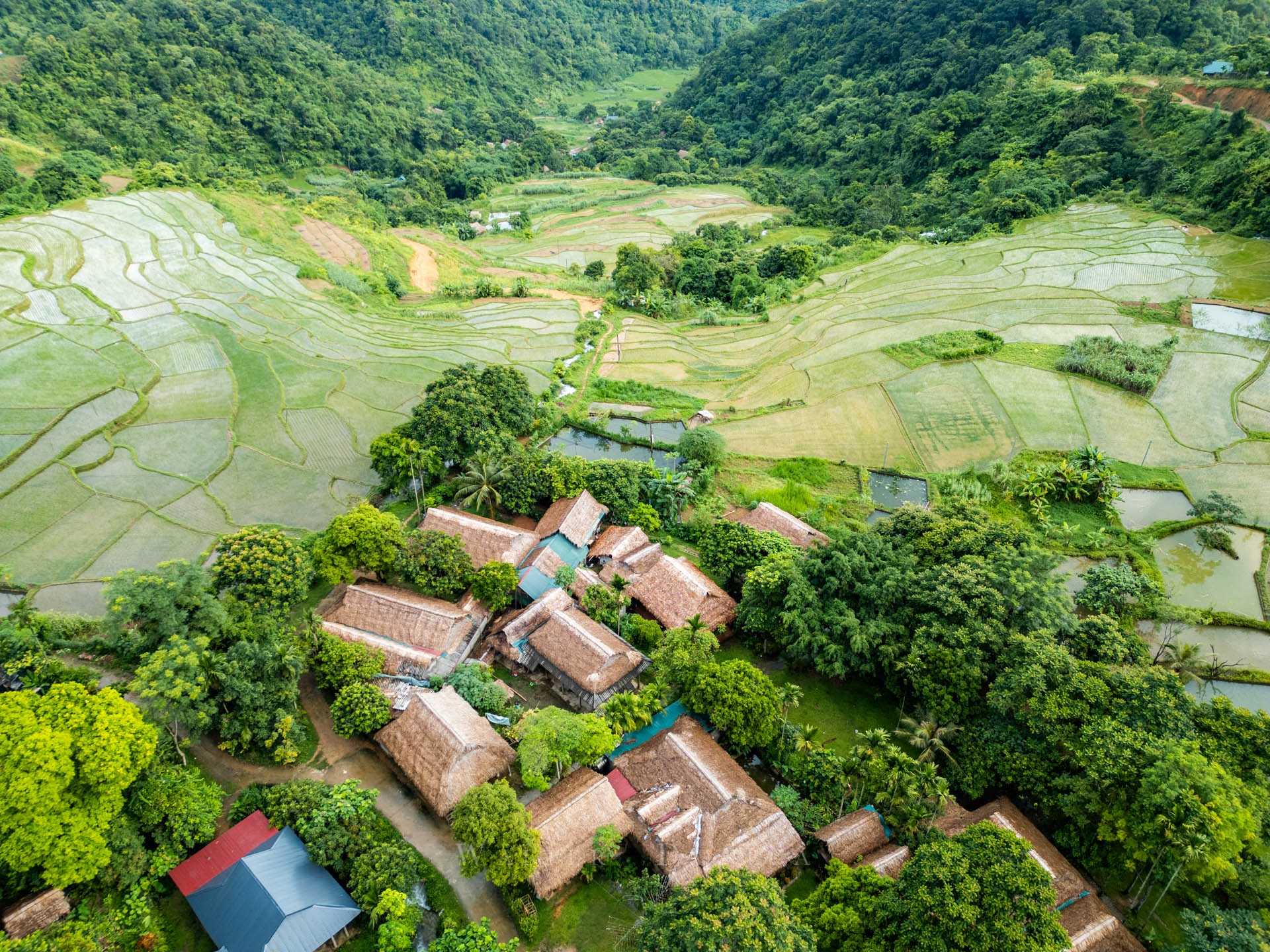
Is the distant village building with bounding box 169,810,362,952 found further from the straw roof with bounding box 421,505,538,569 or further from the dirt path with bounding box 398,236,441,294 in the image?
the dirt path with bounding box 398,236,441,294

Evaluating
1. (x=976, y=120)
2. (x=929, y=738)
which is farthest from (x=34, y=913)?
(x=976, y=120)

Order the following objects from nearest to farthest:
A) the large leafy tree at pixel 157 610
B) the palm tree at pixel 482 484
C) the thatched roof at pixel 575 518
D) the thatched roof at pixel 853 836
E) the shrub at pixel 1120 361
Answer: the thatched roof at pixel 853 836 → the large leafy tree at pixel 157 610 → the thatched roof at pixel 575 518 → the palm tree at pixel 482 484 → the shrub at pixel 1120 361

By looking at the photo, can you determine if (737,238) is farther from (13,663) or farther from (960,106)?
(13,663)

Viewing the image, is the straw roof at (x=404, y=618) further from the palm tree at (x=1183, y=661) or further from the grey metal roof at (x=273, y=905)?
the palm tree at (x=1183, y=661)

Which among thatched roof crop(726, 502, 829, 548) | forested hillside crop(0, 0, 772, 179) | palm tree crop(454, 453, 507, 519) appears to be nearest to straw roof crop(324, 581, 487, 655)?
palm tree crop(454, 453, 507, 519)

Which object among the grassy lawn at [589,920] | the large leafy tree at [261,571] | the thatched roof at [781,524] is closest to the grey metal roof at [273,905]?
the grassy lawn at [589,920]

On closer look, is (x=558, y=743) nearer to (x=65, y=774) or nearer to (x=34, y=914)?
(x=65, y=774)
